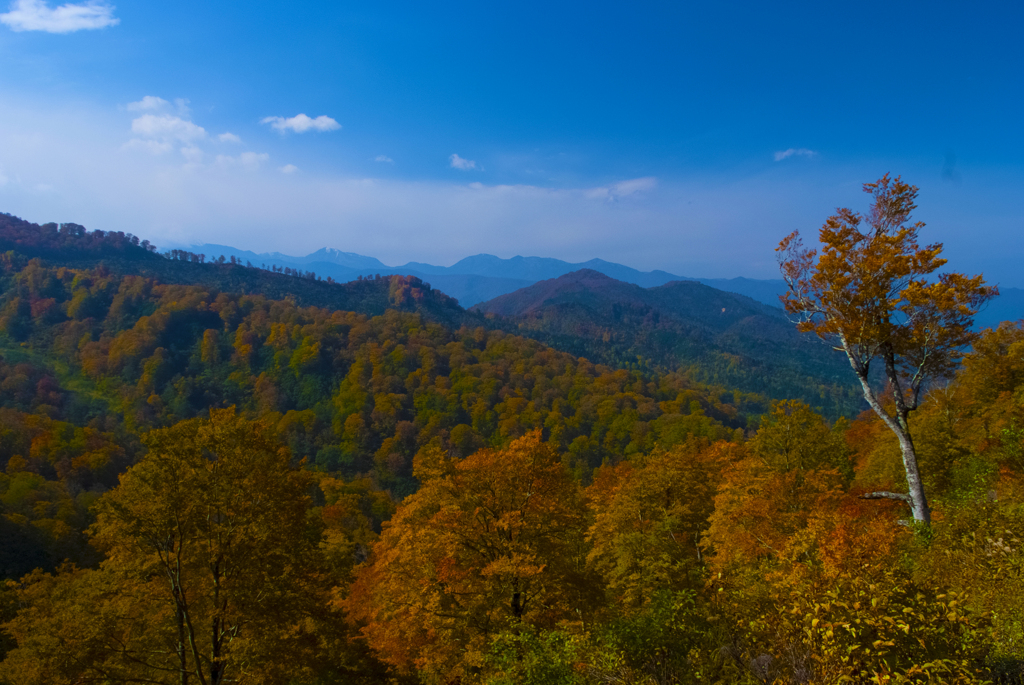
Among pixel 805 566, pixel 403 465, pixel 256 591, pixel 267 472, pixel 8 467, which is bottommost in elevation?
pixel 403 465

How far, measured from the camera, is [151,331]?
150875 millimetres

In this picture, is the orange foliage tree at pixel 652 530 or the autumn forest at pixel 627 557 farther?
the orange foliage tree at pixel 652 530

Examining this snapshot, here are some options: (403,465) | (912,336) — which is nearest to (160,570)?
(912,336)

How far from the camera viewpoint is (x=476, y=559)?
55.8ft

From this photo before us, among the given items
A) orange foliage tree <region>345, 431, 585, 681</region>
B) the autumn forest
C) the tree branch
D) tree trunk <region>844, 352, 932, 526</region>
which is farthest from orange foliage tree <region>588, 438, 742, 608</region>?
tree trunk <region>844, 352, 932, 526</region>

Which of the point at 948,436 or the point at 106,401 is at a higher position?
the point at 948,436

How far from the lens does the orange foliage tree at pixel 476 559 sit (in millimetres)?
16281

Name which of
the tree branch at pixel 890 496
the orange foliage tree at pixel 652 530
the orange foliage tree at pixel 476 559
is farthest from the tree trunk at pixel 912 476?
the orange foliage tree at pixel 476 559

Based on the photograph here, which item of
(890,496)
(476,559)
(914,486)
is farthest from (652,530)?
(476,559)

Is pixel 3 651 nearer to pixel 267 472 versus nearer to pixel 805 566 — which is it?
pixel 267 472

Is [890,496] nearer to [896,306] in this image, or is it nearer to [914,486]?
[914,486]

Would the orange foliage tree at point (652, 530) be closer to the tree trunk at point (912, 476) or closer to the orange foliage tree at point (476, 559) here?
the orange foliage tree at point (476, 559)

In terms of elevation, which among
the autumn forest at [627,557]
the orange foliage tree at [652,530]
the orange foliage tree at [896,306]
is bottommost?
the orange foliage tree at [652,530]

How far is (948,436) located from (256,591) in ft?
112
